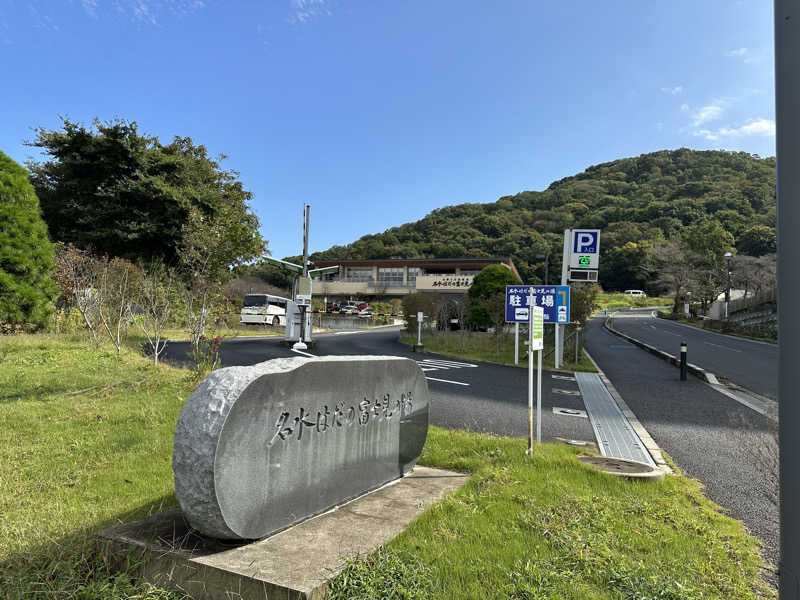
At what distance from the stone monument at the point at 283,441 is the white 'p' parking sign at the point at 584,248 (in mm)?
13564

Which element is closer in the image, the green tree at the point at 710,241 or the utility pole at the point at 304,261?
the utility pole at the point at 304,261

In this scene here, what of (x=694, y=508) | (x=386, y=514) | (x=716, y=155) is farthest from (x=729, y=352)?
(x=716, y=155)

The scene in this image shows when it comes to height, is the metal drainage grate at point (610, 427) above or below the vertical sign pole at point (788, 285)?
below

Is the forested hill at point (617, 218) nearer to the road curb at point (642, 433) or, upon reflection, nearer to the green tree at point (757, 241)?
the green tree at point (757, 241)

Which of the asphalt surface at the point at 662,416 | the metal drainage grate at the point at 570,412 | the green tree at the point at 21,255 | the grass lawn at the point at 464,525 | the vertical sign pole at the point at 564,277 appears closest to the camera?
the grass lawn at the point at 464,525

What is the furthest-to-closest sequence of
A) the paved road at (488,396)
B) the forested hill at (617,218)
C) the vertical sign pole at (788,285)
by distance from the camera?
the forested hill at (617,218) < the paved road at (488,396) < the vertical sign pole at (788,285)

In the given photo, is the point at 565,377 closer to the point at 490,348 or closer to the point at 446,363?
the point at 446,363

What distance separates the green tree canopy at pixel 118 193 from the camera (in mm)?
18562

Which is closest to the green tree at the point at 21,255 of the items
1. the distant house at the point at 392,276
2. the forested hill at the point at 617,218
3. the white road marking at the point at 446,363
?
the white road marking at the point at 446,363

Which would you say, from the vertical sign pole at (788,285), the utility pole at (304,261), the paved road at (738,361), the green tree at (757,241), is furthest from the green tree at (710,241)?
the vertical sign pole at (788,285)

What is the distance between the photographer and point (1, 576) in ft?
8.42

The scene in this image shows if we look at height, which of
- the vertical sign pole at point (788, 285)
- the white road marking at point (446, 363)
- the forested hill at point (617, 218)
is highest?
the forested hill at point (617, 218)

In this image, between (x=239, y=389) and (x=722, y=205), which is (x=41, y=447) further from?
(x=722, y=205)

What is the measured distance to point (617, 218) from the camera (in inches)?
3049
